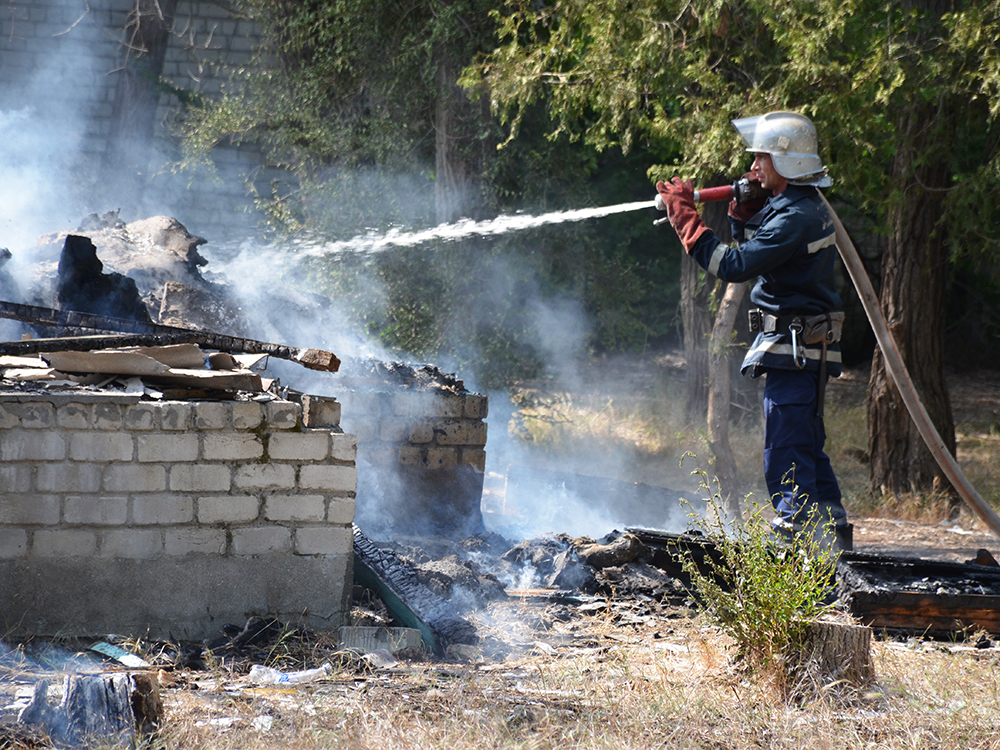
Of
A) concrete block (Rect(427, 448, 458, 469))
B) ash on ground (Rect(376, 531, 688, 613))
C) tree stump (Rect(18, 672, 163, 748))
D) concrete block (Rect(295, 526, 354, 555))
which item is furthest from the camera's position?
concrete block (Rect(427, 448, 458, 469))

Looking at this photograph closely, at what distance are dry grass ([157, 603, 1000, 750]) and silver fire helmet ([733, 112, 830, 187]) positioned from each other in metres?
2.33

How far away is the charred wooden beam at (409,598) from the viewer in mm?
4398

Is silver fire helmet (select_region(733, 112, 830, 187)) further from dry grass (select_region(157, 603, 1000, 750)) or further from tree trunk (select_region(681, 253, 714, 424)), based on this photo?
tree trunk (select_region(681, 253, 714, 424))

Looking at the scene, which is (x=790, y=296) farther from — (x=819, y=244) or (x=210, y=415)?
(x=210, y=415)

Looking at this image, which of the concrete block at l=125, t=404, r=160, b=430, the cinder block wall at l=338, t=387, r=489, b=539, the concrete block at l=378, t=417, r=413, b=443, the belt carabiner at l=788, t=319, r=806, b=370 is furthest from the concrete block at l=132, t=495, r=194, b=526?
the belt carabiner at l=788, t=319, r=806, b=370

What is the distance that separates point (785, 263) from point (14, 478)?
12.2ft

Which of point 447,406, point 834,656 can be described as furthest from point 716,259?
point 447,406

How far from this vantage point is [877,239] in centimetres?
1352

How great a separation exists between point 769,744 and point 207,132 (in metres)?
10.3

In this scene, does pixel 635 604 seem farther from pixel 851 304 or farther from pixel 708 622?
pixel 851 304

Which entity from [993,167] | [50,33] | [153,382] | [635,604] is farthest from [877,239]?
[50,33]

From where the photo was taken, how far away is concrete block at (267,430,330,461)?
421 cm

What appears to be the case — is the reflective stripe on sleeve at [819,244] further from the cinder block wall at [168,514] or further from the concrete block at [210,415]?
the concrete block at [210,415]

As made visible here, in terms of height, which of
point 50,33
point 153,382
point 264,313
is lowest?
point 153,382
